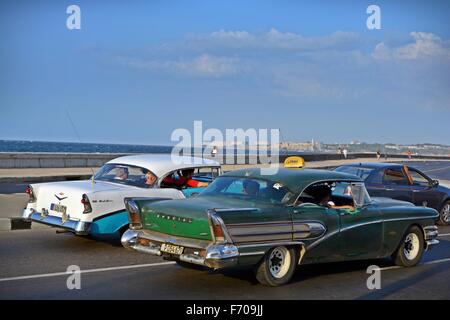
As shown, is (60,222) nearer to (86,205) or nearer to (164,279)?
(86,205)

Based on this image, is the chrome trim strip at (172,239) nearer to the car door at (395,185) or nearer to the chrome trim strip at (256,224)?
the chrome trim strip at (256,224)

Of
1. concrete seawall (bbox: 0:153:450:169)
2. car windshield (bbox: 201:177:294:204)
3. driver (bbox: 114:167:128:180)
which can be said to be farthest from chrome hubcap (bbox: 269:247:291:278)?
concrete seawall (bbox: 0:153:450:169)

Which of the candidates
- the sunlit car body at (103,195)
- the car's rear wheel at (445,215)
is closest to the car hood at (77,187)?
the sunlit car body at (103,195)

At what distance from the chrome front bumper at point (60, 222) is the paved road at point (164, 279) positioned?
15.1 inches

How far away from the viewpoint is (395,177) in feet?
47.8

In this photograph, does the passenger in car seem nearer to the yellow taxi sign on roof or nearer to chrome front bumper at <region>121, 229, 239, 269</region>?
the yellow taxi sign on roof

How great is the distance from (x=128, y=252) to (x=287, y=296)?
3462 millimetres

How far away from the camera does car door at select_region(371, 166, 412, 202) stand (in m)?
14.2

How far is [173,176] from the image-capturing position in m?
11.4

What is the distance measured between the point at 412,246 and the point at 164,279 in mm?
3935

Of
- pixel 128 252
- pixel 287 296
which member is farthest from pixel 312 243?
pixel 128 252

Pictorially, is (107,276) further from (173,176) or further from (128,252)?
(173,176)

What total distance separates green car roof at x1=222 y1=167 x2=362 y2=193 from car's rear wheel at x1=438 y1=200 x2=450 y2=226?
725cm

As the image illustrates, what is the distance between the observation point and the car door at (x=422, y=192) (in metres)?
14.6
